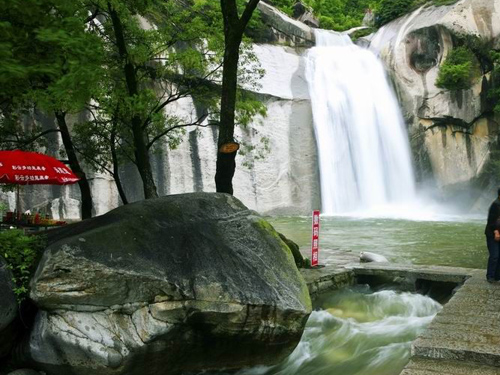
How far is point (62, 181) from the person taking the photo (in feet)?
31.8

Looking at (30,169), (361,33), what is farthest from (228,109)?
(361,33)

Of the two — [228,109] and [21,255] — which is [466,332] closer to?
[21,255]

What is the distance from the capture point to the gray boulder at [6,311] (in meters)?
4.60

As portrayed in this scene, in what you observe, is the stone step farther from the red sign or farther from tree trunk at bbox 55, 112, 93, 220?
tree trunk at bbox 55, 112, 93, 220

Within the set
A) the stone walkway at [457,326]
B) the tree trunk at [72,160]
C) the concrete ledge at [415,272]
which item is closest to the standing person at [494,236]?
the stone walkway at [457,326]

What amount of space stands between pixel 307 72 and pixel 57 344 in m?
25.7

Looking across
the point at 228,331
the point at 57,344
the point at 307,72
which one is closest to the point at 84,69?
the point at 57,344

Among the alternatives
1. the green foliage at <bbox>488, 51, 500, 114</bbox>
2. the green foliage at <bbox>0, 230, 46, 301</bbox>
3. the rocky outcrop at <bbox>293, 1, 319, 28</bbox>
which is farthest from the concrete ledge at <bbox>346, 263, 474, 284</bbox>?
the rocky outcrop at <bbox>293, 1, 319, 28</bbox>

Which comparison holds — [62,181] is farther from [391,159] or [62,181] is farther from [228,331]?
[391,159]

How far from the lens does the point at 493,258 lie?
7121 mm

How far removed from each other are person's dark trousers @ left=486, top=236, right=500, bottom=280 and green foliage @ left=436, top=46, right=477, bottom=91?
65.2 ft

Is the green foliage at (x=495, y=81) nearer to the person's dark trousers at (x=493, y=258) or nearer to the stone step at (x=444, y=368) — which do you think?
the person's dark trousers at (x=493, y=258)

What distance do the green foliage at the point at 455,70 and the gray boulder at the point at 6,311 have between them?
2451 cm

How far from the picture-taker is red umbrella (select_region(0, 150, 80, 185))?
29.9 ft
